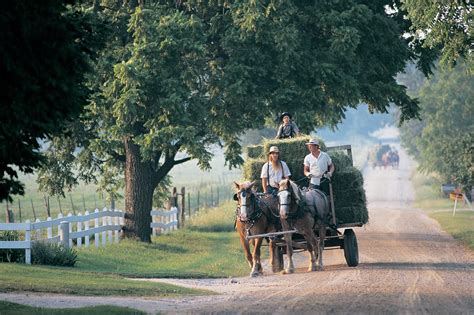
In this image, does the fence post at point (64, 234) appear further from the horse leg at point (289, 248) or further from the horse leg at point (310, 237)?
the horse leg at point (310, 237)

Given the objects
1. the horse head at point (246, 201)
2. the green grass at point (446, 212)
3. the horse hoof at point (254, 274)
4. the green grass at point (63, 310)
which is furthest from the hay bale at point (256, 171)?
the green grass at point (63, 310)

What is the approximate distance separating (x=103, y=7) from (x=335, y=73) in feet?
24.9

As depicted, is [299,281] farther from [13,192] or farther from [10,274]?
[13,192]

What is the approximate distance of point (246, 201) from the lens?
23.3m

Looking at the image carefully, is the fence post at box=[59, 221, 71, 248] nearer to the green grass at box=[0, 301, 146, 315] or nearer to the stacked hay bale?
the stacked hay bale

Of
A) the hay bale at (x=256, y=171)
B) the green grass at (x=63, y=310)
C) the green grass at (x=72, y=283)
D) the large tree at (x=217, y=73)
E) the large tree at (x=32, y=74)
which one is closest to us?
A: the large tree at (x=32, y=74)

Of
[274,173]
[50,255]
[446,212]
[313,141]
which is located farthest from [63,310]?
[446,212]

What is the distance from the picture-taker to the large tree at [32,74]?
12.6 m

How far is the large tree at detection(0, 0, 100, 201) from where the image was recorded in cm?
1255

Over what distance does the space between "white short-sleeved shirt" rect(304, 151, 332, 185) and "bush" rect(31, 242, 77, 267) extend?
20.0ft

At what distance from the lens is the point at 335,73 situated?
34156mm

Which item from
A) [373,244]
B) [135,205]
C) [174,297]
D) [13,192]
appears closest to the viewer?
[13,192]

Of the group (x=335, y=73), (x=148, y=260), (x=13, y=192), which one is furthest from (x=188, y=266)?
(x=13, y=192)

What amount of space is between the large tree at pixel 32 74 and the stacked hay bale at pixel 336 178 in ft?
39.5
